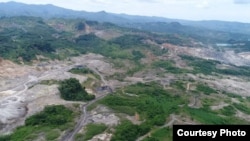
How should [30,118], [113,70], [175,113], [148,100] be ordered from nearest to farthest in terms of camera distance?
[30,118] → [175,113] → [148,100] → [113,70]

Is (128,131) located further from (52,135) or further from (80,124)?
(52,135)

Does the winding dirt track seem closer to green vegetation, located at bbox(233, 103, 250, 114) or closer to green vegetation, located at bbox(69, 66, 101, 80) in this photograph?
green vegetation, located at bbox(69, 66, 101, 80)

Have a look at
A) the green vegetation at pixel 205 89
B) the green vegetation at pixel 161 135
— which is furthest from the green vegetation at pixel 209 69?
the green vegetation at pixel 161 135

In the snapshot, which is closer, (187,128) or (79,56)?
(187,128)

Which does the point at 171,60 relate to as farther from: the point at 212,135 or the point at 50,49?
the point at 212,135

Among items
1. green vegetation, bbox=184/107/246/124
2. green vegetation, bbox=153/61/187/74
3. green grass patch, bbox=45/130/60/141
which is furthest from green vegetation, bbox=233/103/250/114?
green grass patch, bbox=45/130/60/141

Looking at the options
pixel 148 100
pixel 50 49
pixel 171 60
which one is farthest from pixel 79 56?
pixel 148 100

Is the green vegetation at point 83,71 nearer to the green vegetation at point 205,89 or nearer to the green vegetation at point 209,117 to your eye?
the green vegetation at point 205,89

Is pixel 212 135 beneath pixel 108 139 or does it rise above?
above
